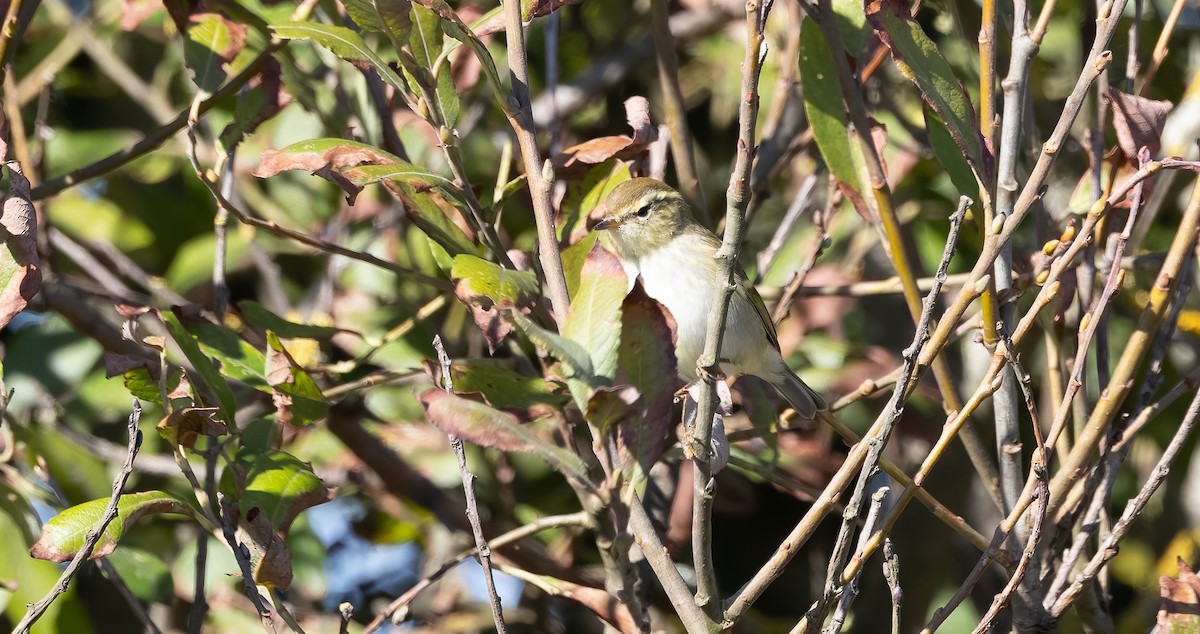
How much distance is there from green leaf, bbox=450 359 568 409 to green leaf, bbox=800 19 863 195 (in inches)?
25.5

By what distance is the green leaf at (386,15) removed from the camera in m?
1.71

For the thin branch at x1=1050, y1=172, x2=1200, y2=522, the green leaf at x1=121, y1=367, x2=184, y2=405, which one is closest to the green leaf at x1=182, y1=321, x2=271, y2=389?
the green leaf at x1=121, y1=367, x2=184, y2=405

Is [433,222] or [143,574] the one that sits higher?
[433,222]

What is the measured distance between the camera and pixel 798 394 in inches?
109

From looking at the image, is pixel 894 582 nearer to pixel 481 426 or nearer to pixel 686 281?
pixel 481 426

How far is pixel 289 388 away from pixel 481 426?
75 cm

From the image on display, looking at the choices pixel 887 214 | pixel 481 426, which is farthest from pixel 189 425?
pixel 887 214

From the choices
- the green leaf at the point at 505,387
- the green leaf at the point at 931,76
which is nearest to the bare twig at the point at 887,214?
the green leaf at the point at 931,76

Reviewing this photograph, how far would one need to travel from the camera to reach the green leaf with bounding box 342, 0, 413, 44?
1711mm

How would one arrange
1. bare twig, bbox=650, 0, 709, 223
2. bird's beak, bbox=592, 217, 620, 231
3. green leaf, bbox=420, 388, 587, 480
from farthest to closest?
bird's beak, bbox=592, 217, 620, 231, bare twig, bbox=650, 0, 709, 223, green leaf, bbox=420, 388, 587, 480

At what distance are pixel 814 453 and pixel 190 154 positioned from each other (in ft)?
5.83

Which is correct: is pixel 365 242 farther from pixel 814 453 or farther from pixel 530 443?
pixel 530 443

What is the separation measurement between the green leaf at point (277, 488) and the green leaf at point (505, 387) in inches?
11.3

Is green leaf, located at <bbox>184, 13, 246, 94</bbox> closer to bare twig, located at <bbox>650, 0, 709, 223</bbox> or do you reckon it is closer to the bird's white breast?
bare twig, located at <bbox>650, 0, 709, 223</bbox>
